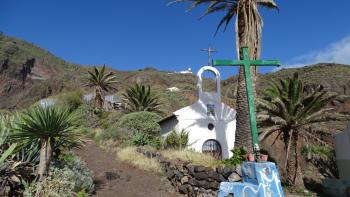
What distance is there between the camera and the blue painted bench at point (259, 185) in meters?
7.25

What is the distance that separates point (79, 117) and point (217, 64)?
4.91 meters

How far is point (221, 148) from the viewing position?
2202cm

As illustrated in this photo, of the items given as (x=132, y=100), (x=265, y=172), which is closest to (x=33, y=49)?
(x=132, y=100)

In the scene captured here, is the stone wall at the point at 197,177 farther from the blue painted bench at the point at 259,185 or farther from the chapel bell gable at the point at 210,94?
the chapel bell gable at the point at 210,94

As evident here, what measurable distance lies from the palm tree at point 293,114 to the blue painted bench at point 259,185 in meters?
12.1

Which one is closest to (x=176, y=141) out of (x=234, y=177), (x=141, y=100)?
(x=234, y=177)

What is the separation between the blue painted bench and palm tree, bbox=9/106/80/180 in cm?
531

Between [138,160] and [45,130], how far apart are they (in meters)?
8.12

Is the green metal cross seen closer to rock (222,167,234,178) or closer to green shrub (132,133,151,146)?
rock (222,167,234,178)

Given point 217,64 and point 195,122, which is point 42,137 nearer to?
point 217,64

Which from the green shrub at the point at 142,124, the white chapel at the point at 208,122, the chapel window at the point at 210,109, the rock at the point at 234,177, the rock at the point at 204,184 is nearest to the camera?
the rock at the point at 234,177

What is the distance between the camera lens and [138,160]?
17203 mm

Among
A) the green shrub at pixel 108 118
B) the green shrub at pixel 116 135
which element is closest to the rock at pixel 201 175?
the green shrub at pixel 116 135

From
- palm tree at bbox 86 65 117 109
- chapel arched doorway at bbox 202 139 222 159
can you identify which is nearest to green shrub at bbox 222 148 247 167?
chapel arched doorway at bbox 202 139 222 159
